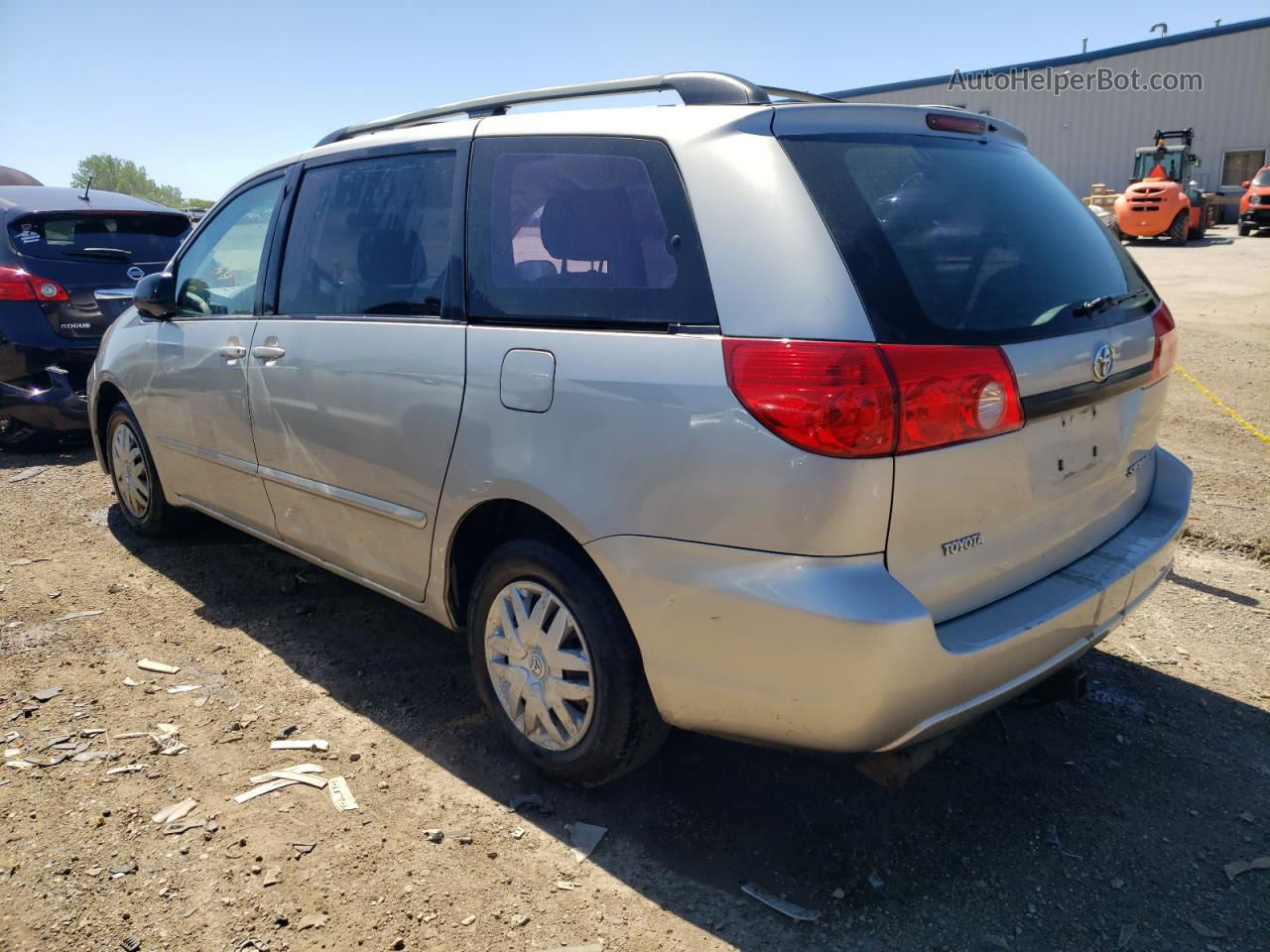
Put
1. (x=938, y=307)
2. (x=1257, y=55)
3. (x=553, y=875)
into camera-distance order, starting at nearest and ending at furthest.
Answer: (x=938, y=307), (x=553, y=875), (x=1257, y=55)

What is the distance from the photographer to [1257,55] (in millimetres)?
35938

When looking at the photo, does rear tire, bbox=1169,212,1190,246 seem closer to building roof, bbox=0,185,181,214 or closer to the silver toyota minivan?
building roof, bbox=0,185,181,214

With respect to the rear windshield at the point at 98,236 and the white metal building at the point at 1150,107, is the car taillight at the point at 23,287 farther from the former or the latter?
the white metal building at the point at 1150,107

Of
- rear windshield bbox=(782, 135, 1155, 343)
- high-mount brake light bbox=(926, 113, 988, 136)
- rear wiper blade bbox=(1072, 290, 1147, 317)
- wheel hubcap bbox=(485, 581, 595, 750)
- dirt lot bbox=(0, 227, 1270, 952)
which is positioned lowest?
dirt lot bbox=(0, 227, 1270, 952)

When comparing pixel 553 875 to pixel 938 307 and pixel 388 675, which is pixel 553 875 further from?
pixel 938 307

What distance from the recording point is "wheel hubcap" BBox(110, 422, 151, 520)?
5.12 m

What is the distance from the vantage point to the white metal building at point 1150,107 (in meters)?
36.5

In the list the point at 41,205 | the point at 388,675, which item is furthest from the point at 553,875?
the point at 41,205

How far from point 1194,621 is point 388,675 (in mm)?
3197

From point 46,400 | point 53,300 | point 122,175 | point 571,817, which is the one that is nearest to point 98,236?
point 53,300

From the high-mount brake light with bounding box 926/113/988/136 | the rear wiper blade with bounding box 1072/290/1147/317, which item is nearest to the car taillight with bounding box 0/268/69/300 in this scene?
the high-mount brake light with bounding box 926/113/988/136

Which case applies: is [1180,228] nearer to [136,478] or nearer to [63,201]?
[63,201]

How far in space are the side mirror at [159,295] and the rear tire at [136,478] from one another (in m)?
0.66

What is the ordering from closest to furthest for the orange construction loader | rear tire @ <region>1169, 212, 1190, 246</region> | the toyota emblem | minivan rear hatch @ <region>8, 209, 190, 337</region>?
the toyota emblem, minivan rear hatch @ <region>8, 209, 190, 337</region>, the orange construction loader, rear tire @ <region>1169, 212, 1190, 246</region>
